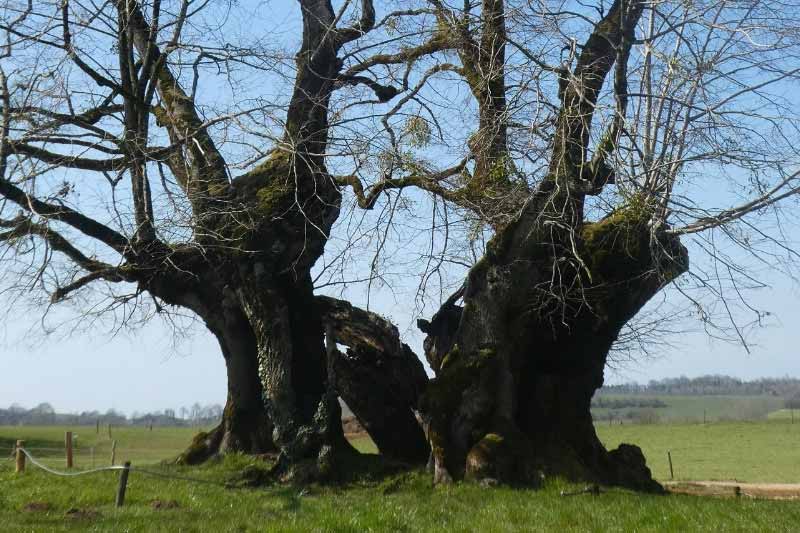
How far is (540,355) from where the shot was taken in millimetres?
15211

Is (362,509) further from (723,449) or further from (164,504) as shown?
(723,449)

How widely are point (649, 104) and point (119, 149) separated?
799 cm

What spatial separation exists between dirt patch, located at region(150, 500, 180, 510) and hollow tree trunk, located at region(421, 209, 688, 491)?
3939 millimetres

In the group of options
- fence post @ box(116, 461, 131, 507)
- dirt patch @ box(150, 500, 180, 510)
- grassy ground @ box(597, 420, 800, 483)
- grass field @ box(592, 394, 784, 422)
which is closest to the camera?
dirt patch @ box(150, 500, 180, 510)

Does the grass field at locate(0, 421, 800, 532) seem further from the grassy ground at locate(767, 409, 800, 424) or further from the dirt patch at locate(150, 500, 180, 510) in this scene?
the grassy ground at locate(767, 409, 800, 424)

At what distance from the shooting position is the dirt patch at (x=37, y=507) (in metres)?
10.7

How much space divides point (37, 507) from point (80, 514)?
3.14 ft

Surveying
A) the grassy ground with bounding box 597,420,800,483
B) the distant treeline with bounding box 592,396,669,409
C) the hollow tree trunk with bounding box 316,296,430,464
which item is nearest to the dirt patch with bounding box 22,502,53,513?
the hollow tree trunk with bounding box 316,296,430,464

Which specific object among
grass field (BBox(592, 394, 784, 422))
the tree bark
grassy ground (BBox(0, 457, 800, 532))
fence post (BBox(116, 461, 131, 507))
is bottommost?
grassy ground (BBox(0, 457, 800, 532))

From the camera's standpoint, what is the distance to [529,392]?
14.9 meters

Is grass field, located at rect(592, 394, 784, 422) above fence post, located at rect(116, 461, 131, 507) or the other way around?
above

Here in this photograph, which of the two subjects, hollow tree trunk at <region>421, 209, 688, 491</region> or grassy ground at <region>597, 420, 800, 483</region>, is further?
grassy ground at <region>597, 420, 800, 483</region>

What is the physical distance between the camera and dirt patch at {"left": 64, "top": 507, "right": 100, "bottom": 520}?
10062mm

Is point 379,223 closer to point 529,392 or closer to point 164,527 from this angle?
point 529,392
